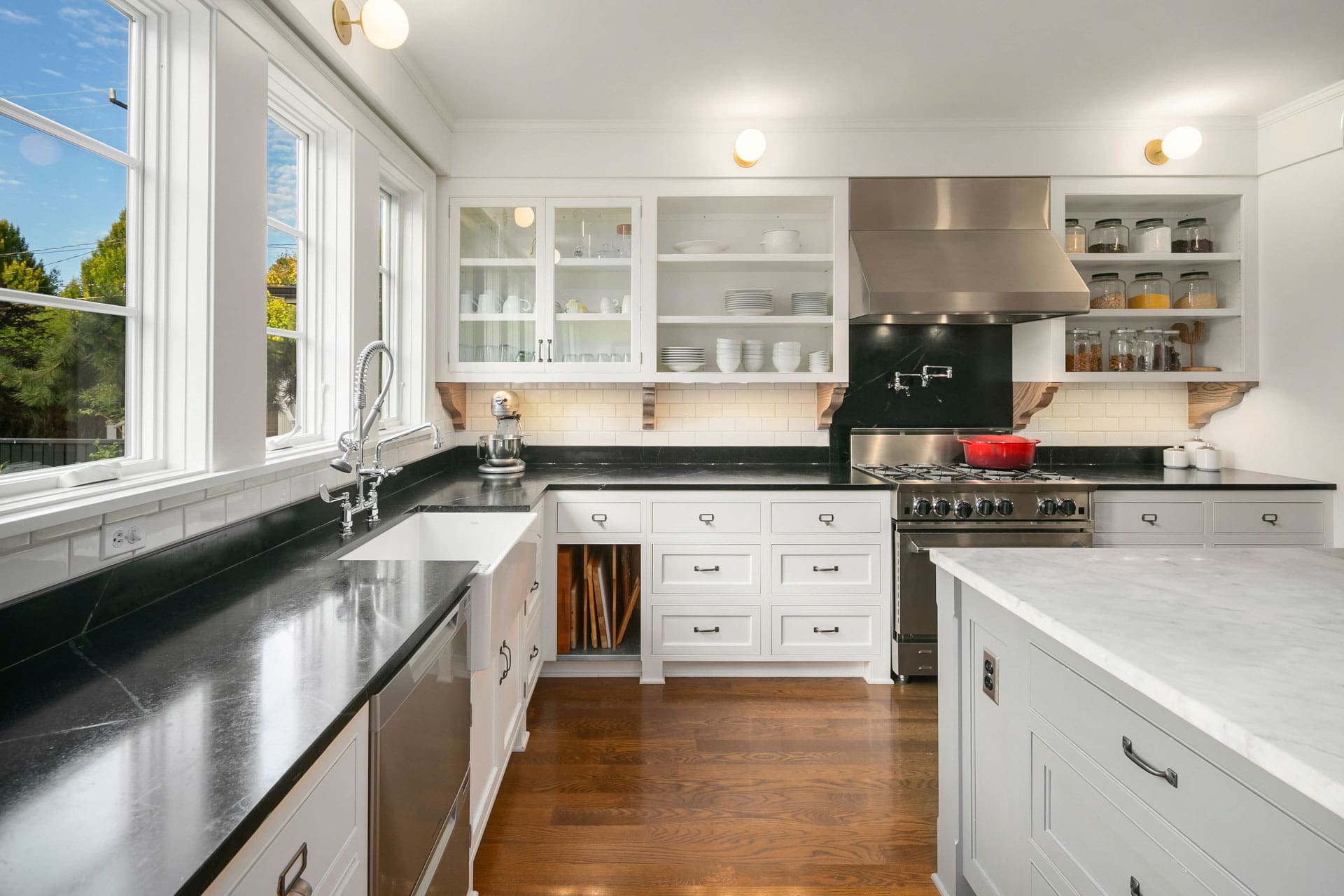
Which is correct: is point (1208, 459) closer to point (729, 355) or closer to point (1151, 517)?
point (1151, 517)

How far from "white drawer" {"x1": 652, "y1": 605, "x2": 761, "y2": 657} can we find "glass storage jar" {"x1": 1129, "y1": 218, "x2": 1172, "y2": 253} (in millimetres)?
2784

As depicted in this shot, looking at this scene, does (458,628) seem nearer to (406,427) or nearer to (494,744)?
(494,744)

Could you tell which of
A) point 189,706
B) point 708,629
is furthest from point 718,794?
point 189,706

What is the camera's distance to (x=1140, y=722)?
1103 mm

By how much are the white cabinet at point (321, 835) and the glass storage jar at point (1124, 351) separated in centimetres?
388

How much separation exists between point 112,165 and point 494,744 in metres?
1.75

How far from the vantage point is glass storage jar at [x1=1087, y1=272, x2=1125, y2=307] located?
11.7ft

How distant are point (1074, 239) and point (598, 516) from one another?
2808 mm

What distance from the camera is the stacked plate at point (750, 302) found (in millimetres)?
3566

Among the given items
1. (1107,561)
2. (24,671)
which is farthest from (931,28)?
(24,671)

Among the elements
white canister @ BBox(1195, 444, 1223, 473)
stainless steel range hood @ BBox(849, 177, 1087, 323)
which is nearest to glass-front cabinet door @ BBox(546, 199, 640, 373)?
stainless steel range hood @ BBox(849, 177, 1087, 323)

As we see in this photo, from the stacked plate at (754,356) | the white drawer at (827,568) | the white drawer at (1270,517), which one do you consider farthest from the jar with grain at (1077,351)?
the stacked plate at (754,356)

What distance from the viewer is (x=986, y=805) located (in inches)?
62.6

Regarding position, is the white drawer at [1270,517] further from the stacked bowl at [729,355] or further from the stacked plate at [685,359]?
the stacked plate at [685,359]
